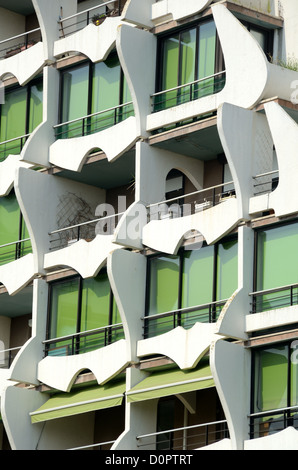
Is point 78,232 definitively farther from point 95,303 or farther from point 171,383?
point 171,383

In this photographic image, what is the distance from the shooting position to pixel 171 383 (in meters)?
56.7

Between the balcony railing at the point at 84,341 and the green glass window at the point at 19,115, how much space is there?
7.04m

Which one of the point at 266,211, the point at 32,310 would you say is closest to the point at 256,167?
the point at 266,211

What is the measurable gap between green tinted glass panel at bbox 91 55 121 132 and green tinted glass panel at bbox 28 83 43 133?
2674mm

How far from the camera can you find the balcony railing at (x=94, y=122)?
61.4 metres

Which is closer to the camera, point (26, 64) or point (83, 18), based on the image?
point (26, 64)

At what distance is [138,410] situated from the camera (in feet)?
190

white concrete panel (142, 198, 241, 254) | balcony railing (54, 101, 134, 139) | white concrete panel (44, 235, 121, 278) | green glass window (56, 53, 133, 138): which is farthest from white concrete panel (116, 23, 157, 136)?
white concrete panel (44, 235, 121, 278)

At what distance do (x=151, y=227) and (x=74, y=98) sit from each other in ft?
21.5

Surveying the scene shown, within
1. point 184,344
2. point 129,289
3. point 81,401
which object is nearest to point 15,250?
point 81,401

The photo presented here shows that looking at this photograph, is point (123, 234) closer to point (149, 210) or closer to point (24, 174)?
point (149, 210)

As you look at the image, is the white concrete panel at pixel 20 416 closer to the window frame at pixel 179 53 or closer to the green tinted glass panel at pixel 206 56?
the window frame at pixel 179 53

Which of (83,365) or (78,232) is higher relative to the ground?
(78,232)
